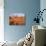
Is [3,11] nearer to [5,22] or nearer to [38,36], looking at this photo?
[5,22]

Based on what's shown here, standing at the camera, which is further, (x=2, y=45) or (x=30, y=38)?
(x=2, y=45)

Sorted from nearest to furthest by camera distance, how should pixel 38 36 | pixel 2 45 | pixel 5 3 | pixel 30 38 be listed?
pixel 38 36
pixel 30 38
pixel 2 45
pixel 5 3

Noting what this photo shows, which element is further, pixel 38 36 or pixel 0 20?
pixel 0 20

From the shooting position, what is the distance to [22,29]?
586 cm

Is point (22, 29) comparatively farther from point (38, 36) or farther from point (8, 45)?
point (38, 36)

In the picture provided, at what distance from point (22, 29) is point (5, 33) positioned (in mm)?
759

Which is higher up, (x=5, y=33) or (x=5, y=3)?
(x=5, y=3)

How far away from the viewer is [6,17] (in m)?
5.75

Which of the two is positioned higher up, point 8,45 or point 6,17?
point 6,17

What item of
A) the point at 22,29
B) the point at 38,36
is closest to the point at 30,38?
the point at 38,36

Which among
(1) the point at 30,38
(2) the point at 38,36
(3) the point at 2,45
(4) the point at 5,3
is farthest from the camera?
(4) the point at 5,3

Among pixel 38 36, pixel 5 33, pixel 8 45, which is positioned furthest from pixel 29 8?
pixel 38 36

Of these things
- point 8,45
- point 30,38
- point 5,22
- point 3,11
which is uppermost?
point 3,11

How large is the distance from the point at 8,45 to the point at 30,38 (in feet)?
2.37
